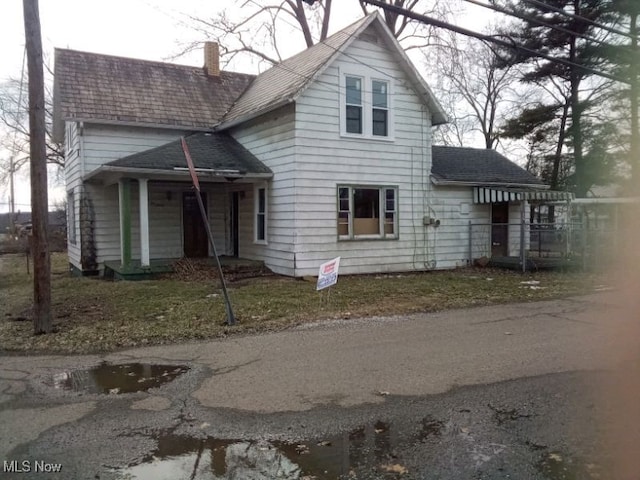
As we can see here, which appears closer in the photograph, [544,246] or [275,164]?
[275,164]

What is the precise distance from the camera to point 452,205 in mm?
16594

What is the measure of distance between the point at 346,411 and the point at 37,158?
5.89 metres

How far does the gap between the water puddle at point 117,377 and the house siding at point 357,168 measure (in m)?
7.66

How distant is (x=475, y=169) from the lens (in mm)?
17844

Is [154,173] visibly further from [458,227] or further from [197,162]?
[458,227]

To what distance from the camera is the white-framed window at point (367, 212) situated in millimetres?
14562

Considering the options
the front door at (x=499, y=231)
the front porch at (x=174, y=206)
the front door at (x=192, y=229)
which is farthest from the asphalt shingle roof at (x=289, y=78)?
the front door at (x=499, y=231)

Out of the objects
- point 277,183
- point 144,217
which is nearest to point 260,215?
point 277,183

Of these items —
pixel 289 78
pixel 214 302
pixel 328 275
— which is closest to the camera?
pixel 328 275

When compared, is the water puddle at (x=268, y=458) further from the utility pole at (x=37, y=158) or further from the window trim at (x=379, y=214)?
the window trim at (x=379, y=214)

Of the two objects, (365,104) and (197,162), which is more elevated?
(365,104)

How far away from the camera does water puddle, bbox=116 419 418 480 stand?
11.9 feet

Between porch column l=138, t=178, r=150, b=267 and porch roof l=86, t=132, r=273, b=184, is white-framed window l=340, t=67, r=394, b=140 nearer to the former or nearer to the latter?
porch roof l=86, t=132, r=273, b=184

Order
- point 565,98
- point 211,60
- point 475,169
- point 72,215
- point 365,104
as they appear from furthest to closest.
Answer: point 565,98 → point 211,60 → point 72,215 → point 475,169 → point 365,104
